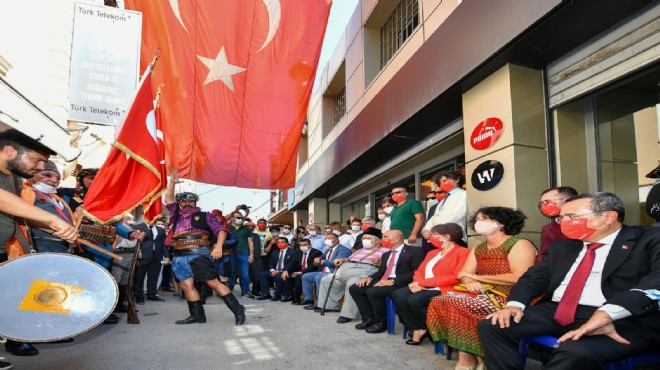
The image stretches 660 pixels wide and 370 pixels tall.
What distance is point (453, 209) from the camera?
5.12 m

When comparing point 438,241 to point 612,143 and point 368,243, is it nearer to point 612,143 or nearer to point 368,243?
point 368,243

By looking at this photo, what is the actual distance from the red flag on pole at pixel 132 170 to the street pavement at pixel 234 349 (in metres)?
1.30

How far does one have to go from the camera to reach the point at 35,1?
12914 mm

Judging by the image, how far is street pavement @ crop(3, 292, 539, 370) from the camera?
358 cm

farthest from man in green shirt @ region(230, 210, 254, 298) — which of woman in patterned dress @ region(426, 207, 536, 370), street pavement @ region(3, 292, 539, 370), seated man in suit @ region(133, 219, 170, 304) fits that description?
woman in patterned dress @ region(426, 207, 536, 370)

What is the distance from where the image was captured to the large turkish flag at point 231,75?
23.5 ft

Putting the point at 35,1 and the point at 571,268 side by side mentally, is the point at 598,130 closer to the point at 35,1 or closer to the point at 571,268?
the point at 571,268

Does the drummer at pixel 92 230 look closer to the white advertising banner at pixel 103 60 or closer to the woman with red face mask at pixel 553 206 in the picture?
the white advertising banner at pixel 103 60

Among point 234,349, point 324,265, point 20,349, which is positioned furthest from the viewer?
point 324,265


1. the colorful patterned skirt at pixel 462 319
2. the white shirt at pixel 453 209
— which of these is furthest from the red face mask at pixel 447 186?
the colorful patterned skirt at pixel 462 319

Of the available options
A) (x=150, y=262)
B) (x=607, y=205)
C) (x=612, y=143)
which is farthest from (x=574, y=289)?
(x=150, y=262)

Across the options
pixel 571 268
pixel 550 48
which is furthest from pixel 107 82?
pixel 571 268

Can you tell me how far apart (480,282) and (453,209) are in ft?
5.59

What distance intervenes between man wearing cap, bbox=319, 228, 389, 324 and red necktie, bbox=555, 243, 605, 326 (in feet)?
11.4
